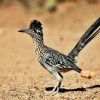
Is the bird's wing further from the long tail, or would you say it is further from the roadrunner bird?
the long tail

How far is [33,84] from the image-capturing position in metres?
10.2

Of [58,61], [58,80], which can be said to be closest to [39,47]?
[58,61]

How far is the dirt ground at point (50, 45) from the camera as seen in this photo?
9.29m

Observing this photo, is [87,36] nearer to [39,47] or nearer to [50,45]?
[39,47]

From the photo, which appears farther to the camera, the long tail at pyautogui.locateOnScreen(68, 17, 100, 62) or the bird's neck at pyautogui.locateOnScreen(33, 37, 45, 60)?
the long tail at pyautogui.locateOnScreen(68, 17, 100, 62)

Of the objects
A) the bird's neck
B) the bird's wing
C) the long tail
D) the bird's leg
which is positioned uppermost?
the long tail

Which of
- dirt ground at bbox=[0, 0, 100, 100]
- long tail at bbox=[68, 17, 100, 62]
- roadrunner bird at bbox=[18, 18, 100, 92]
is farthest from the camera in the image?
long tail at bbox=[68, 17, 100, 62]

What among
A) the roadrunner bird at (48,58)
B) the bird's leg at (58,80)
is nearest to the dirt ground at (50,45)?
the bird's leg at (58,80)

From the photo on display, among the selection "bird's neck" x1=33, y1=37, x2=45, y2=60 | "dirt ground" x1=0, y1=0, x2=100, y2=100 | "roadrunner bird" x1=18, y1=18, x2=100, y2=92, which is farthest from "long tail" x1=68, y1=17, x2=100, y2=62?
"bird's neck" x1=33, y1=37, x2=45, y2=60

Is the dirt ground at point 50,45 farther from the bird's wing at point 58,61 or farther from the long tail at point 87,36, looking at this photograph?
the long tail at point 87,36

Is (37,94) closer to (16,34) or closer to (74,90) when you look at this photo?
(74,90)

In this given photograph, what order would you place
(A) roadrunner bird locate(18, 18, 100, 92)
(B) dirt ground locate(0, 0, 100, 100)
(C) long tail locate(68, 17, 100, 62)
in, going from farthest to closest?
(C) long tail locate(68, 17, 100, 62) < (B) dirt ground locate(0, 0, 100, 100) < (A) roadrunner bird locate(18, 18, 100, 92)

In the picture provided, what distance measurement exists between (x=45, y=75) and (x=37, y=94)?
2944 millimetres

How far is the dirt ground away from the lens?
9289 mm
